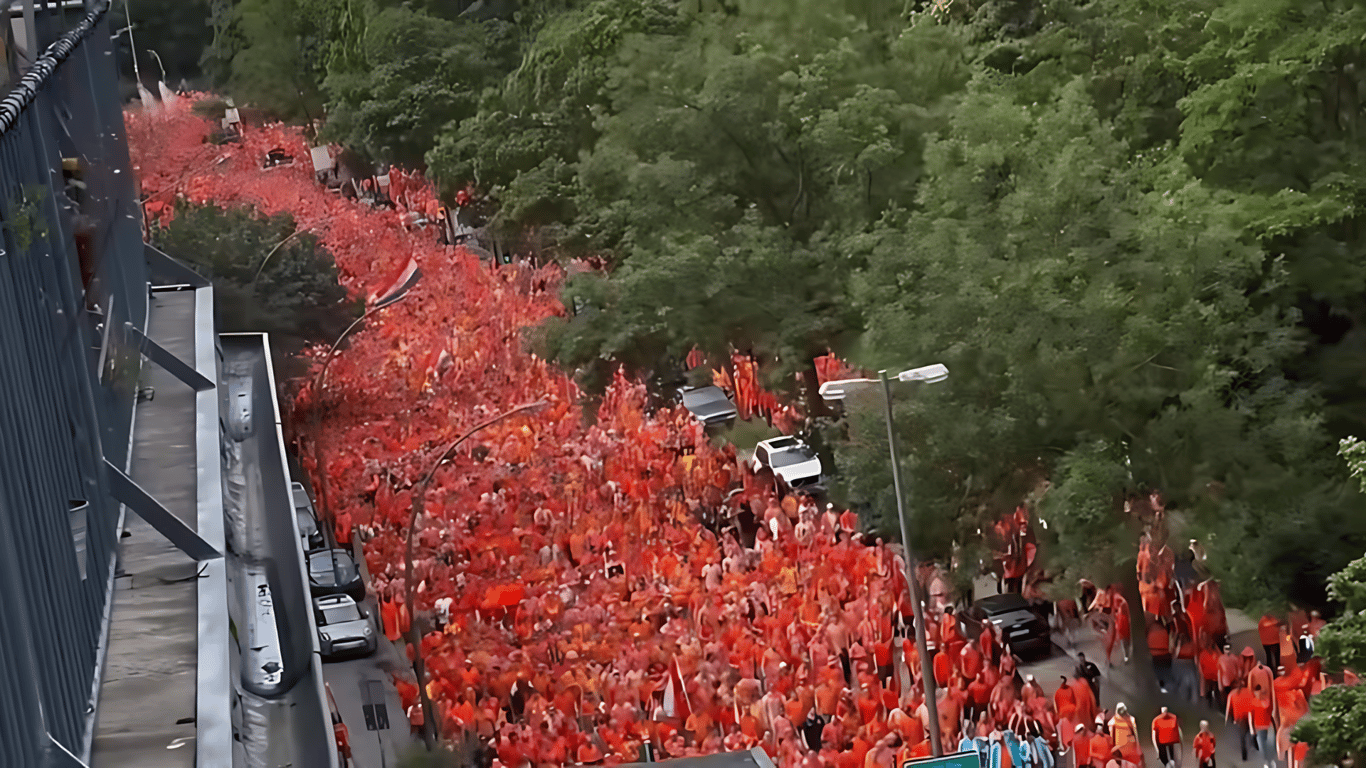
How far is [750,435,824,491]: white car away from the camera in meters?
33.0

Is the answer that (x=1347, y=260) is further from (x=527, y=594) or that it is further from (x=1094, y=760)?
(x=527, y=594)

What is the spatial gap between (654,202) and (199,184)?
86.9ft

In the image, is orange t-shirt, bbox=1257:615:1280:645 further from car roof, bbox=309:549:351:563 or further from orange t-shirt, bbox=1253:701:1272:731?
car roof, bbox=309:549:351:563

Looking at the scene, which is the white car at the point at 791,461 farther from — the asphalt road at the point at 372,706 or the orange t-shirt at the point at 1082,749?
the orange t-shirt at the point at 1082,749

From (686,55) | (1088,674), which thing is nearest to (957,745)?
(1088,674)

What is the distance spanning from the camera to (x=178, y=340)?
10.7 metres

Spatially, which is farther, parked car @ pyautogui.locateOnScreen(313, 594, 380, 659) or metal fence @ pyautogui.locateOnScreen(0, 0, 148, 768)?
parked car @ pyautogui.locateOnScreen(313, 594, 380, 659)

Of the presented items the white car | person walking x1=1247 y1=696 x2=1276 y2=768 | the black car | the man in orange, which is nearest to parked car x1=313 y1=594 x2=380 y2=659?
the black car

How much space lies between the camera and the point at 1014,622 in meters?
23.1

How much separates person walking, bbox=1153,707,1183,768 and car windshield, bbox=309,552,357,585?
14730 millimetres

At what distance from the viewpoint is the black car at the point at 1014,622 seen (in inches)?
900

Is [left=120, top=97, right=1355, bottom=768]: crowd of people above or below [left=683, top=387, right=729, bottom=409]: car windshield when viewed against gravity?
above

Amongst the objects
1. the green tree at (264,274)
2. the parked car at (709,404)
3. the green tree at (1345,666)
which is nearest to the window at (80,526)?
the green tree at (1345,666)

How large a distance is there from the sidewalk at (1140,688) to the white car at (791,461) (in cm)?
980
